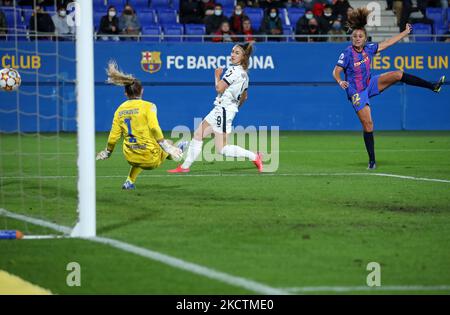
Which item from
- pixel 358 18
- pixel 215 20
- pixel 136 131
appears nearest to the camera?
pixel 136 131

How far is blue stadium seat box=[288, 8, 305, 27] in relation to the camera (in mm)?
27078

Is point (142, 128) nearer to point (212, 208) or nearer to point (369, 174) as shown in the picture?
point (212, 208)

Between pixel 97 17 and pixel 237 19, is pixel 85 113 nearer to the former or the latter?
pixel 237 19

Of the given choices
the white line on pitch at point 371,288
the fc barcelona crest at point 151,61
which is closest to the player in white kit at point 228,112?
the white line on pitch at point 371,288

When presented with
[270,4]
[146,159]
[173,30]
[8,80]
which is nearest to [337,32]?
[270,4]

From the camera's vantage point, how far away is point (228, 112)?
46.4 ft

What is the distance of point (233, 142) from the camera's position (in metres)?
21.0

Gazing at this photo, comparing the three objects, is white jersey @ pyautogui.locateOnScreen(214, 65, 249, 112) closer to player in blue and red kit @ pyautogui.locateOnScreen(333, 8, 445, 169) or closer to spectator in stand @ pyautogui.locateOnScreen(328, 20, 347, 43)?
player in blue and red kit @ pyautogui.locateOnScreen(333, 8, 445, 169)

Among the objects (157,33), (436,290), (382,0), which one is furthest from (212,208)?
(382,0)

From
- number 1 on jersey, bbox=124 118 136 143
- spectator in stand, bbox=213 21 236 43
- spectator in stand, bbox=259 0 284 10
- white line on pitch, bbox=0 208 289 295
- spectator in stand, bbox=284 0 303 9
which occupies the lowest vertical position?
white line on pitch, bbox=0 208 289 295

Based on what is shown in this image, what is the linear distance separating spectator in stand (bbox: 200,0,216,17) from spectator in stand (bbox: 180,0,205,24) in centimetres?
6

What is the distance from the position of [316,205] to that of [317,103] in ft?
53.3

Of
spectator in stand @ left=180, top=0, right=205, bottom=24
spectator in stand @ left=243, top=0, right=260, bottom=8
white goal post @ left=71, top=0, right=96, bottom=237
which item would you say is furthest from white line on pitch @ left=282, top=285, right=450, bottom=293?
spectator in stand @ left=243, top=0, right=260, bottom=8

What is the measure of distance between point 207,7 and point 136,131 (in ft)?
49.9
